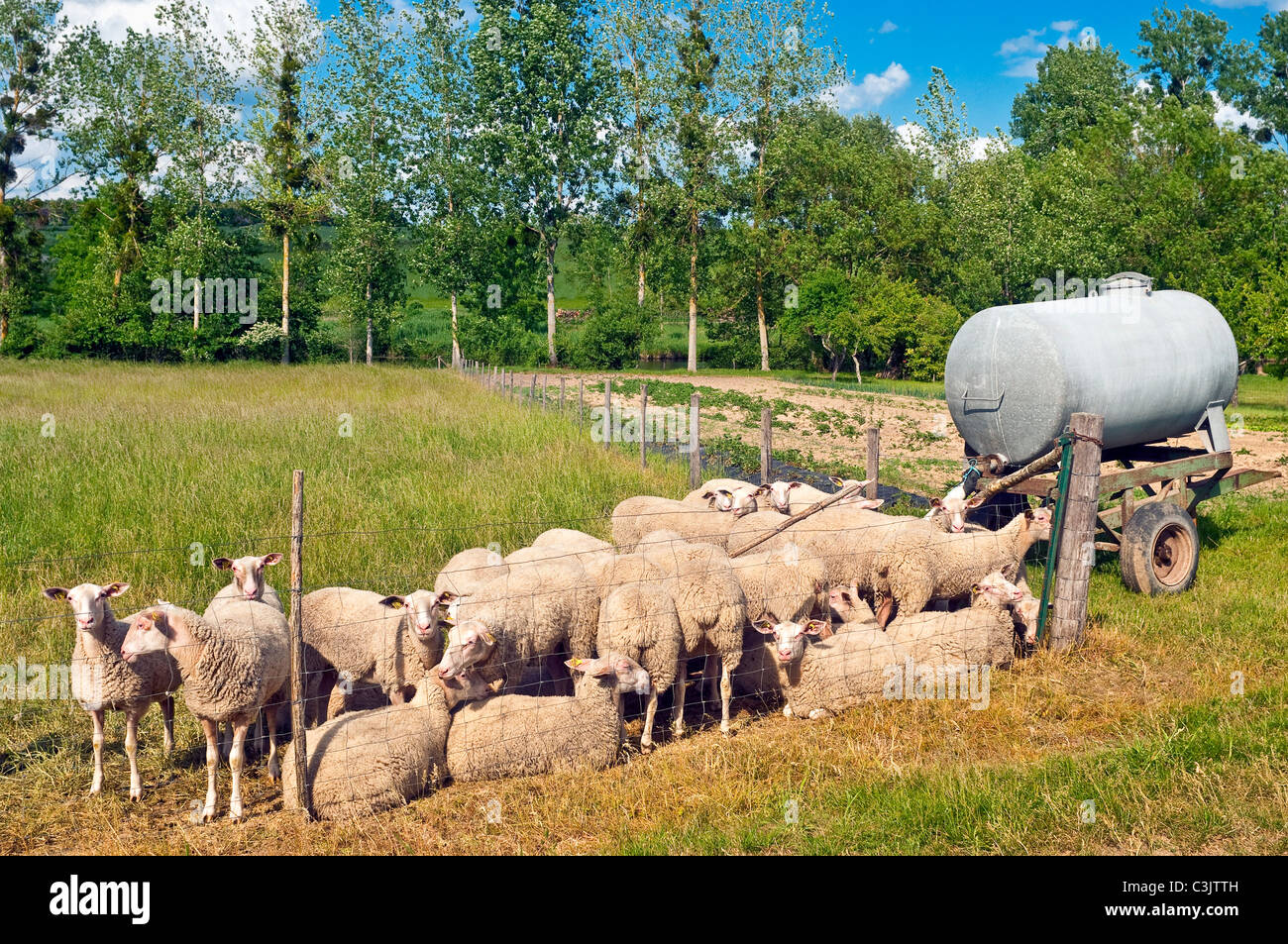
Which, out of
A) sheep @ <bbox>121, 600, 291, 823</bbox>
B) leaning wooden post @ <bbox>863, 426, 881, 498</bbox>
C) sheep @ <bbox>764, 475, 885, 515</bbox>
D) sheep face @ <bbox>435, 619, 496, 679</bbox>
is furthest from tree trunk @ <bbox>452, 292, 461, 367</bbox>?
sheep face @ <bbox>435, 619, 496, 679</bbox>

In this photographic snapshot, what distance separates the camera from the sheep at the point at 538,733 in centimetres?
645

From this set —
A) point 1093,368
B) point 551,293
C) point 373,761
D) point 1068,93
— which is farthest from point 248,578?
point 1068,93

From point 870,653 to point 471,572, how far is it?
3.53m

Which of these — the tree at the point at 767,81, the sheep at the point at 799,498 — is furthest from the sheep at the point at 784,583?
the tree at the point at 767,81

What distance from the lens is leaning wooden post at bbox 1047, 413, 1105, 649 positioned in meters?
8.62

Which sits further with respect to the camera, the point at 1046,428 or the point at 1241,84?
the point at 1241,84

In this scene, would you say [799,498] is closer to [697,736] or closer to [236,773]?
[697,736]

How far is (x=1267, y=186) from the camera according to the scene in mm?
38969

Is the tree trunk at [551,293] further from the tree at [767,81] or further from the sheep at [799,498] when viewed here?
the sheep at [799,498]

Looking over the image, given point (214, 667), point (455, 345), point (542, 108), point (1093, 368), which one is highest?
point (542, 108)

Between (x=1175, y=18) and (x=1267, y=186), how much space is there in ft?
149

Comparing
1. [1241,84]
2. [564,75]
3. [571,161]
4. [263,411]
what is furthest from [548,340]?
[1241,84]

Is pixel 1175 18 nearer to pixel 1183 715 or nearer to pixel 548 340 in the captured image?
pixel 548 340

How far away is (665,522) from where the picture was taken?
10.4 metres
